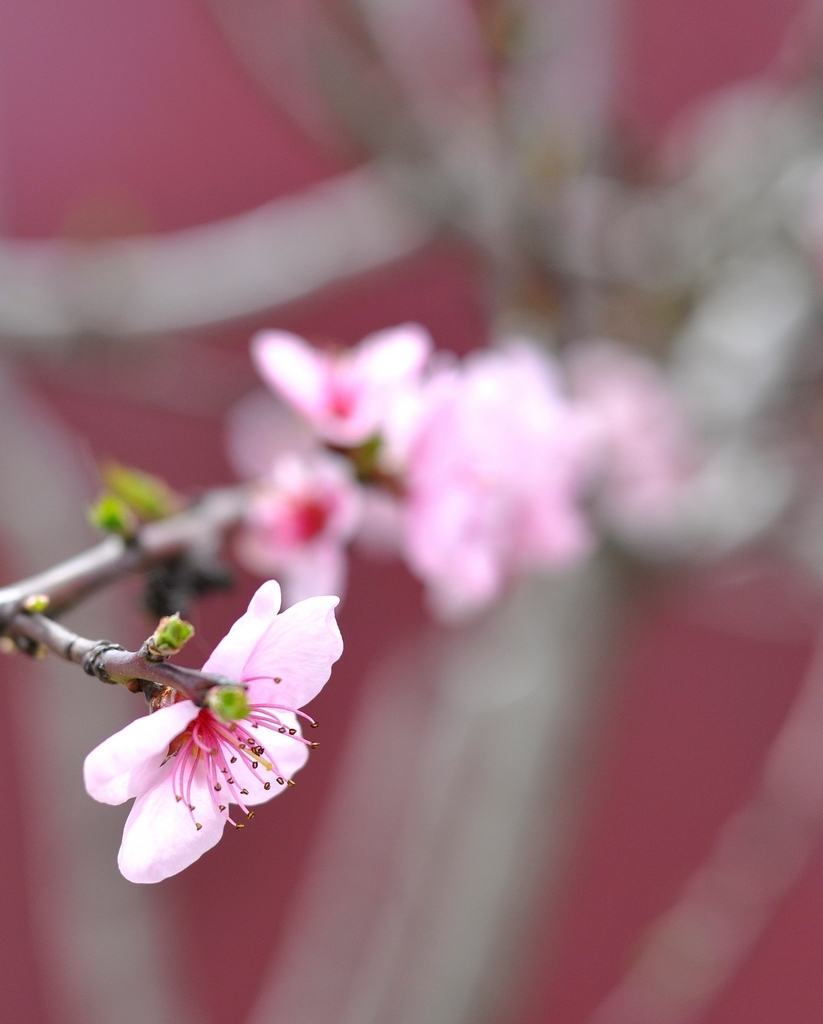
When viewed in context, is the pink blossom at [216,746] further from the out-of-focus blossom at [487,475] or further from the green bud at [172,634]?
the out-of-focus blossom at [487,475]

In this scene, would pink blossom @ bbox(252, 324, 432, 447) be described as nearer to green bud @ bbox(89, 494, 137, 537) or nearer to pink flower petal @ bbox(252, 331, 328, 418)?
pink flower petal @ bbox(252, 331, 328, 418)

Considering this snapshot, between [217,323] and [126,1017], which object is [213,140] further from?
[126,1017]

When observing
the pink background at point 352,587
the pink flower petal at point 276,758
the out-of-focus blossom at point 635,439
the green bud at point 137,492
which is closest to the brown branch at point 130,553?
the green bud at point 137,492

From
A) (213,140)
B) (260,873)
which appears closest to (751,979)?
(260,873)

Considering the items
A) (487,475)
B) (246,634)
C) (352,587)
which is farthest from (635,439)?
(352,587)

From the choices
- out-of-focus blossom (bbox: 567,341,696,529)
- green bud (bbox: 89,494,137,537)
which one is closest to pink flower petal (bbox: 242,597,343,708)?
green bud (bbox: 89,494,137,537)

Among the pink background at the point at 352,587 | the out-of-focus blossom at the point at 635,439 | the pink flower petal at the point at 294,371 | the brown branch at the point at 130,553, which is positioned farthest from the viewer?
the pink background at the point at 352,587
